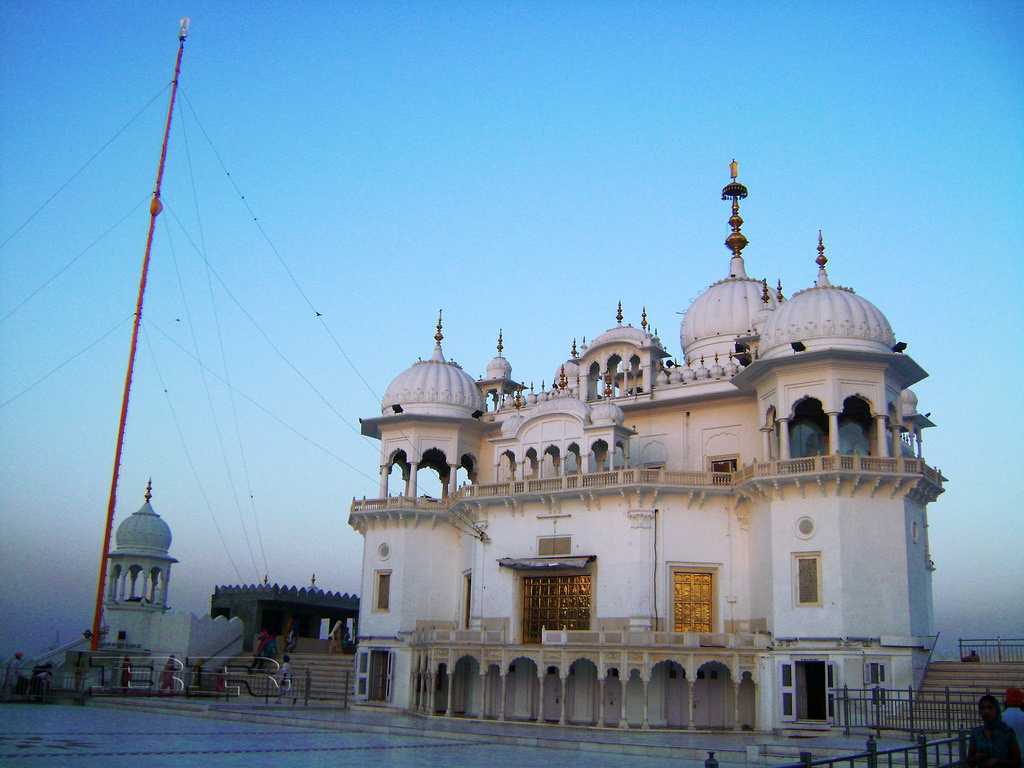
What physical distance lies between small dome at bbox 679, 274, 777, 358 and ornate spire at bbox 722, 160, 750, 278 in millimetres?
1152

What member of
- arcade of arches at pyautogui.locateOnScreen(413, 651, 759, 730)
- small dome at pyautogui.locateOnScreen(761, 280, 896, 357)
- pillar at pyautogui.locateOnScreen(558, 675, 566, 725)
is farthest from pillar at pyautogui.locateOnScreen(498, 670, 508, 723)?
small dome at pyautogui.locateOnScreen(761, 280, 896, 357)

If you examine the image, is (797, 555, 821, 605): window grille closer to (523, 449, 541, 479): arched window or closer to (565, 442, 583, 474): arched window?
(565, 442, 583, 474): arched window

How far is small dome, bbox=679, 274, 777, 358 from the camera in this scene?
4069cm

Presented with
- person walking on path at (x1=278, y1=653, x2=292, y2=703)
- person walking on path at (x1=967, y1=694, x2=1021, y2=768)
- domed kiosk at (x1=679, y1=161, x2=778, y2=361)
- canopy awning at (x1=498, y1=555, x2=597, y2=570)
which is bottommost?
person walking on path at (x1=278, y1=653, x2=292, y2=703)

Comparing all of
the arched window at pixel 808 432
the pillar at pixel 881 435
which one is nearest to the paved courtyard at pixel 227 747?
the pillar at pixel 881 435

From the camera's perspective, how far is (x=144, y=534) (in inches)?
2007

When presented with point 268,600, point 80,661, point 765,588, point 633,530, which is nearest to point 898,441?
point 765,588

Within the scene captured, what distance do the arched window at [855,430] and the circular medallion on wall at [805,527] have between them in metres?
4.52

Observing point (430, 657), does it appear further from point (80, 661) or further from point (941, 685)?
point (941, 685)

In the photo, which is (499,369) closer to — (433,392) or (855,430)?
(433,392)

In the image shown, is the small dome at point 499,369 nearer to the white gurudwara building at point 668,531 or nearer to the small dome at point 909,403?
the white gurudwara building at point 668,531

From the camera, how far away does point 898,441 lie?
31266 millimetres

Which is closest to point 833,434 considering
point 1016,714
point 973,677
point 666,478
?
point 666,478

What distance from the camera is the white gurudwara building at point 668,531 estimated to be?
1172 inches
